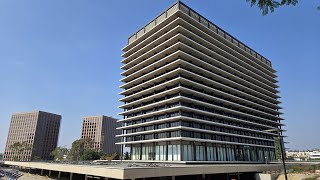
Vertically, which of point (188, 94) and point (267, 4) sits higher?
point (188, 94)

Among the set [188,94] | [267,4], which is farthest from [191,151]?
[267,4]

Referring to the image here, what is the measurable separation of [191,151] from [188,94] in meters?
14.4

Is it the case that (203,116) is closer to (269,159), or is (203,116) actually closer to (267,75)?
(269,159)

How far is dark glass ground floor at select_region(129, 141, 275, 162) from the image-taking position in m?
60.3

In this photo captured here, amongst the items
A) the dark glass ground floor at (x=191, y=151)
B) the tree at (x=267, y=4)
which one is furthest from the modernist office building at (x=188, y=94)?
the tree at (x=267, y=4)

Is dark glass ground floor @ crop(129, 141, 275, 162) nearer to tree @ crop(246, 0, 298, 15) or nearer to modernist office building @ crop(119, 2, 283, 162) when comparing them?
modernist office building @ crop(119, 2, 283, 162)

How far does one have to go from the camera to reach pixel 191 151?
6141 centimetres

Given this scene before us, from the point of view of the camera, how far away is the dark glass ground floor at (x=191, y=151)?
6031 centimetres

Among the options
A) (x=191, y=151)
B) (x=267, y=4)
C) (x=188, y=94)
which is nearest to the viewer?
(x=267, y=4)

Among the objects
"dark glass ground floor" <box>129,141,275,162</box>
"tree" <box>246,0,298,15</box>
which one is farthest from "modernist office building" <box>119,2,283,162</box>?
"tree" <box>246,0,298,15</box>

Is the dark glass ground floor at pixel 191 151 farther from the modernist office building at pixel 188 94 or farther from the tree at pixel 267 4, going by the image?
the tree at pixel 267 4

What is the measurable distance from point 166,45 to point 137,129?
1052 inches

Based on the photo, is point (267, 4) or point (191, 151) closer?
point (267, 4)

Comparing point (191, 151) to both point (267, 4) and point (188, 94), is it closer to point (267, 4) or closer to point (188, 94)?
point (188, 94)
